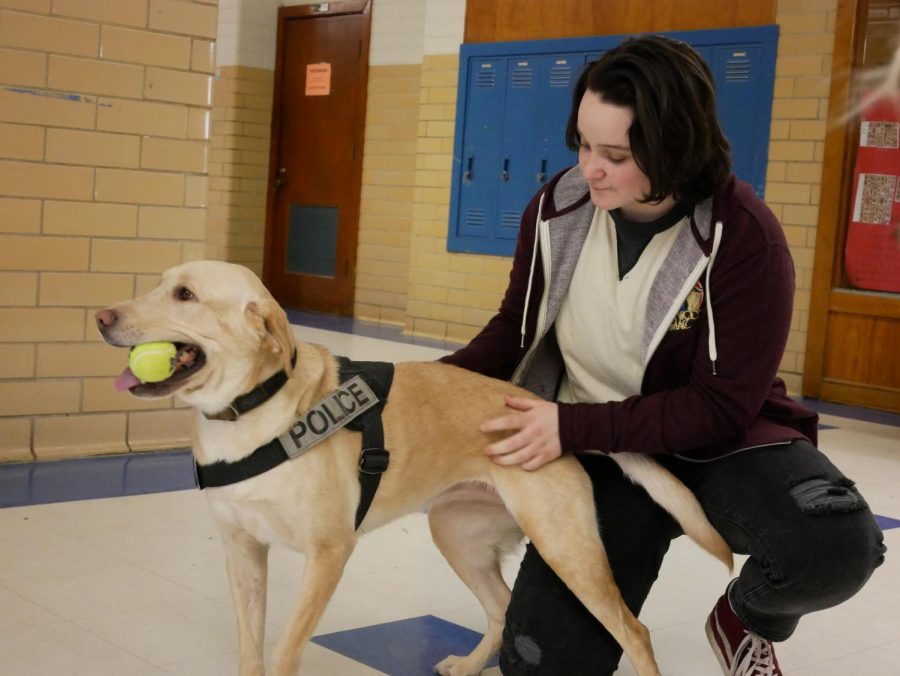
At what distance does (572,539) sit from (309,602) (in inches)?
19.4

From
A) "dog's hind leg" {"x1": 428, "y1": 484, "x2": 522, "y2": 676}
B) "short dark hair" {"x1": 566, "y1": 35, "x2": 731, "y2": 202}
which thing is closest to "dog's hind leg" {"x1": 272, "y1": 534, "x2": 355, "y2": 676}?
"dog's hind leg" {"x1": 428, "y1": 484, "x2": 522, "y2": 676}

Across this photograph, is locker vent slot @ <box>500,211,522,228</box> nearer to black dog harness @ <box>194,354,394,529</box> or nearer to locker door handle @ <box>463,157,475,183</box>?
locker door handle @ <box>463,157,475,183</box>

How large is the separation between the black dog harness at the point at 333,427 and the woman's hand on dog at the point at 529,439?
8.3 inches

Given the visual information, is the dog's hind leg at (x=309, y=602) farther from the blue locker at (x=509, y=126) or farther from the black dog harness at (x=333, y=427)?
the blue locker at (x=509, y=126)

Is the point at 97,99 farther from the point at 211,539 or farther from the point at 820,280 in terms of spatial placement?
the point at 820,280

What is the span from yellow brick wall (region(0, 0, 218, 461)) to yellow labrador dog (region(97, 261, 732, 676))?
89.0 inches

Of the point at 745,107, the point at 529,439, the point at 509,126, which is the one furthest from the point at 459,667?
the point at 509,126

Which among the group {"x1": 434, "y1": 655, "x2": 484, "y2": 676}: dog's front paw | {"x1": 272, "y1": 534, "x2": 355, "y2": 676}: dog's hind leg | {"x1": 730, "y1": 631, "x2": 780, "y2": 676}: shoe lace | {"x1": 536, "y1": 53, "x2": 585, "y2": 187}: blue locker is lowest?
{"x1": 434, "y1": 655, "x2": 484, "y2": 676}: dog's front paw

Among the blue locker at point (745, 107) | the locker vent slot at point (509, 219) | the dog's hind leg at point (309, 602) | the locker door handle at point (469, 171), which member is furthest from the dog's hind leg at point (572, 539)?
the locker door handle at point (469, 171)

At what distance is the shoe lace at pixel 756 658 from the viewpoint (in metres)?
2.22

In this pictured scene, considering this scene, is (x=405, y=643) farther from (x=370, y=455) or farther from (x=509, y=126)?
(x=509, y=126)

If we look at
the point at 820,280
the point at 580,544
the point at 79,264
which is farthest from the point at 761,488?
the point at 820,280

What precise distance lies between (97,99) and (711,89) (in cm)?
273

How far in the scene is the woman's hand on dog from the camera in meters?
2.09
